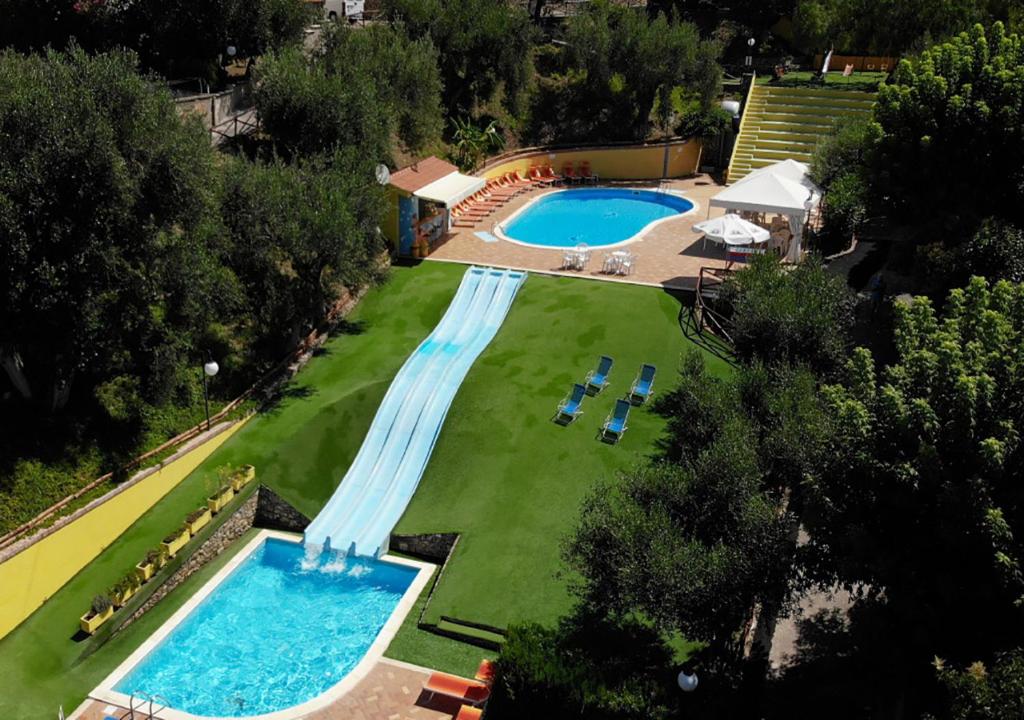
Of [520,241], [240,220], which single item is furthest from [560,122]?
[240,220]

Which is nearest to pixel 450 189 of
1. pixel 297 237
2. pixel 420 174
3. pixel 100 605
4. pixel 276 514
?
pixel 420 174

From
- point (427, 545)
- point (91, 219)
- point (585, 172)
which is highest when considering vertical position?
point (91, 219)

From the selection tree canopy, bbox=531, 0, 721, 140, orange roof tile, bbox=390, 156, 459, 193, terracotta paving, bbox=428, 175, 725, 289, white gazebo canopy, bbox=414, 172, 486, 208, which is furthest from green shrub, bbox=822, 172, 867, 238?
orange roof tile, bbox=390, 156, 459, 193

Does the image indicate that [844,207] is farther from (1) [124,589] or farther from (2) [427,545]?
(1) [124,589]

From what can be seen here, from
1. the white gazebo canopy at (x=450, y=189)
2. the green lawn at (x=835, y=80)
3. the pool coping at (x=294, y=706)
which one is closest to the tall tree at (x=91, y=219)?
the pool coping at (x=294, y=706)

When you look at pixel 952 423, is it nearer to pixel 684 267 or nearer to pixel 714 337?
pixel 714 337

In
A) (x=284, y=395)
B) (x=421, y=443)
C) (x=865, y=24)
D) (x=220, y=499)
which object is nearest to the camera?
(x=220, y=499)

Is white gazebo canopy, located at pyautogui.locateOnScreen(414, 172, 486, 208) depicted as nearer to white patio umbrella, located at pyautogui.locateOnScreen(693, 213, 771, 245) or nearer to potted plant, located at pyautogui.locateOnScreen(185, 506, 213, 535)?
white patio umbrella, located at pyautogui.locateOnScreen(693, 213, 771, 245)

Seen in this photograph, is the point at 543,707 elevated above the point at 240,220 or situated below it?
below
